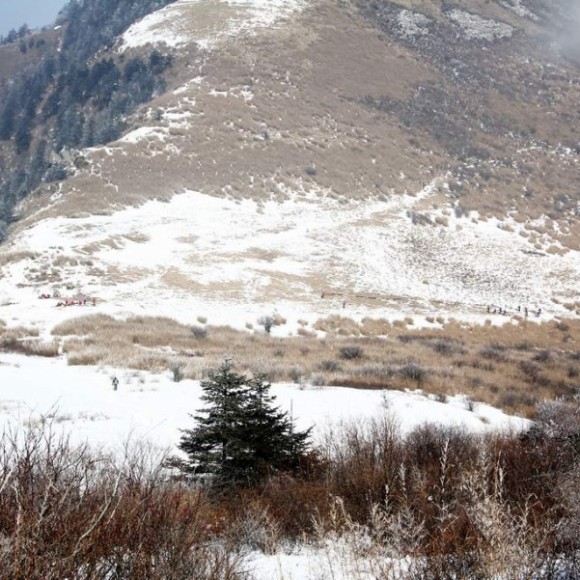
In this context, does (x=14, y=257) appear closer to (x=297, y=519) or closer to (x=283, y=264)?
(x=283, y=264)

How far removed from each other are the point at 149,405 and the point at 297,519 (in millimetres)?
5071

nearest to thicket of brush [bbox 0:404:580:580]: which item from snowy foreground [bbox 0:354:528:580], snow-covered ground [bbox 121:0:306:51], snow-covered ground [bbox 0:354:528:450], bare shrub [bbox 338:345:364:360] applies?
snowy foreground [bbox 0:354:528:580]

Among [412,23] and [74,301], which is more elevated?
[412,23]

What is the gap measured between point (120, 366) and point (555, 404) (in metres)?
9.46

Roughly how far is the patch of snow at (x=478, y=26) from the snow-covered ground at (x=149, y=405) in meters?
71.7

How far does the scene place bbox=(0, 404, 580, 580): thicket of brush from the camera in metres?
2.61

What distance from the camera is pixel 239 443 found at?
5727 mm

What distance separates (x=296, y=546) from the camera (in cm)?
411

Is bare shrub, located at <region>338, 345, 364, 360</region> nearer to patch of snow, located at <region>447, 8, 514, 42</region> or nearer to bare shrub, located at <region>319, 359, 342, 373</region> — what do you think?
bare shrub, located at <region>319, 359, 342, 373</region>

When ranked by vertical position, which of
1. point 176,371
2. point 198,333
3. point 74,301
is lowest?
point 176,371

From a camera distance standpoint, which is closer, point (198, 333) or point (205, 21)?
point (198, 333)

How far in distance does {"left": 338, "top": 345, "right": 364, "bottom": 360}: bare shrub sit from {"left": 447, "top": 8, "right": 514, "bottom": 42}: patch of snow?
66.5 m

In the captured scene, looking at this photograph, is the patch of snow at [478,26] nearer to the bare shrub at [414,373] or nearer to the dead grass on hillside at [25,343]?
the bare shrub at [414,373]

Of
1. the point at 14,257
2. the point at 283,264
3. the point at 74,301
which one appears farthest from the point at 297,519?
the point at 283,264
